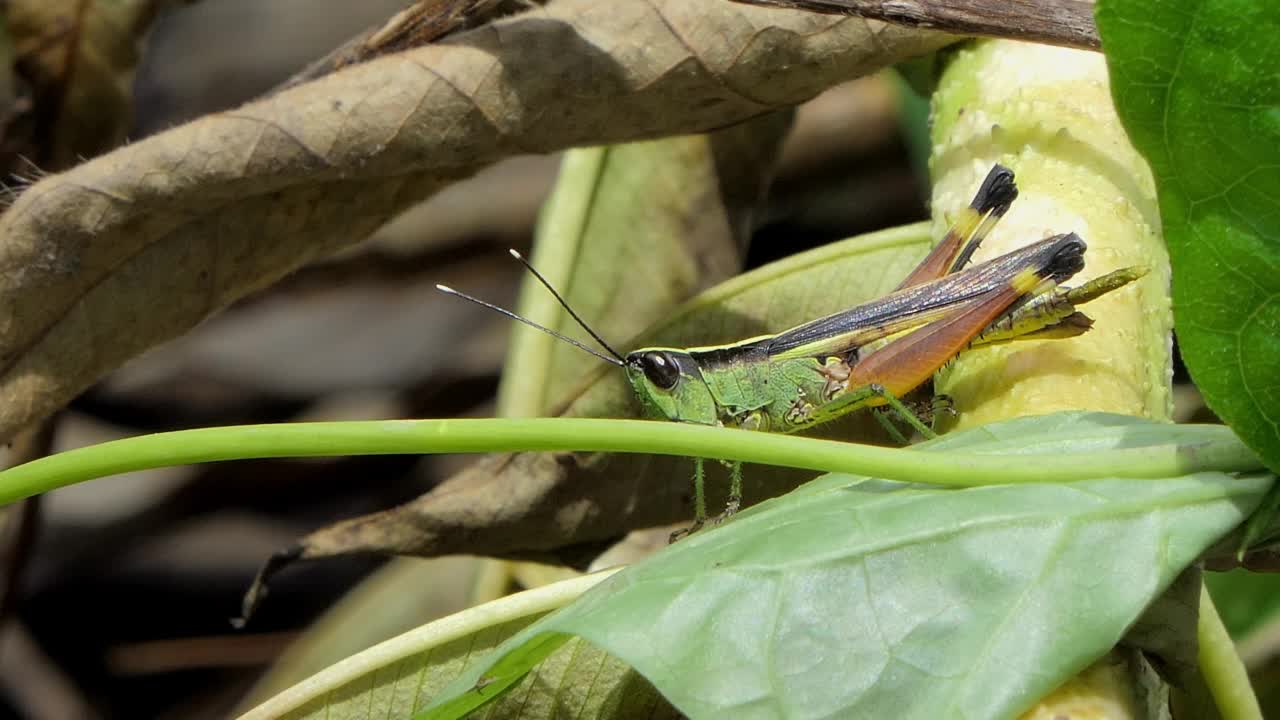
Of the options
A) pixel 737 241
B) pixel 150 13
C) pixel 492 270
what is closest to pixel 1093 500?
pixel 737 241

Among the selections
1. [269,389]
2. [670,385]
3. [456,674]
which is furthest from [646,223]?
[269,389]

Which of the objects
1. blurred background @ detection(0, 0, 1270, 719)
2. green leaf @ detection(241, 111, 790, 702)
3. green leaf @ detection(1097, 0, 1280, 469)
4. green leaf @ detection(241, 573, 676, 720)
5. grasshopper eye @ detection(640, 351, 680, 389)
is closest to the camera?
green leaf @ detection(1097, 0, 1280, 469)

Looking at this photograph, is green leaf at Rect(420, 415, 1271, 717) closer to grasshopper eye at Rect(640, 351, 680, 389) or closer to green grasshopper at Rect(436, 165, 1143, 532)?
green grasshopper at Rect(436, 165, 1143, 532)

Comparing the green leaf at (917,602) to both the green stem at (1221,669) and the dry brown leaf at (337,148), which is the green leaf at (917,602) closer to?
the green stem at (1221,669)

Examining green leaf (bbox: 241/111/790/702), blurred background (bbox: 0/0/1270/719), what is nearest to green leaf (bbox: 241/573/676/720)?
green leaf (bbox: 241/111/790/702)

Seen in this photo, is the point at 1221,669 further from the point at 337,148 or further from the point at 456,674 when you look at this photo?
the point at 337,148
